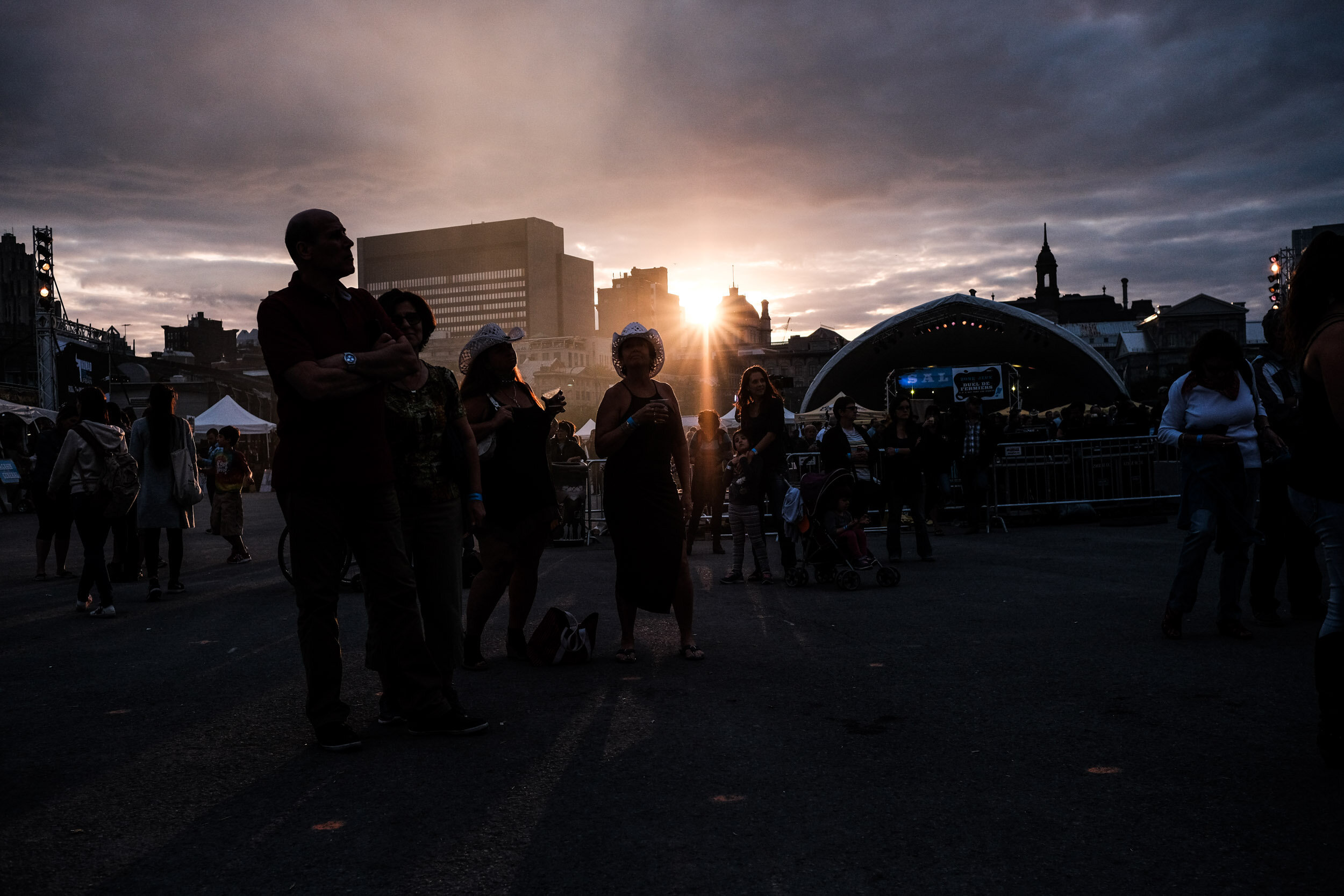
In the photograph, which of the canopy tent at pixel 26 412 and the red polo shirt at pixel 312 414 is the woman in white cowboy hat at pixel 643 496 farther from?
the canopy tent at pixel 26 412

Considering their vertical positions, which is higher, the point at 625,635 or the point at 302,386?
the point at 302,386

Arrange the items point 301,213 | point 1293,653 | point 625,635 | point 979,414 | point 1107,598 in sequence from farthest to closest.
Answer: point 979,414 < point 1107,598 < point 625,635 < point 1293,653 < point 301,213

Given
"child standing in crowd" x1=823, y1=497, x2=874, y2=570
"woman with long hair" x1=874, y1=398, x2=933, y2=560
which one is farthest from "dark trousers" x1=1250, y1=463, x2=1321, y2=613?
"woman with long hair" x1=874, y1=398, x2=933, y2=560

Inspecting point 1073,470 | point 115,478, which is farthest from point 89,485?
point 1073,470

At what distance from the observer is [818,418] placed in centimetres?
3534

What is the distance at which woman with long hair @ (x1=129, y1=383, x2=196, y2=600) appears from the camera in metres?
9.26

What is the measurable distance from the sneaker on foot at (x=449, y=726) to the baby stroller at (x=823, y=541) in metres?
5.31

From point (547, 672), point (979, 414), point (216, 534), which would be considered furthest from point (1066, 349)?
point (547, 672)

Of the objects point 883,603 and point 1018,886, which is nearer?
point 1018,886

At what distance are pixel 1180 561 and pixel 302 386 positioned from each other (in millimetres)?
5086

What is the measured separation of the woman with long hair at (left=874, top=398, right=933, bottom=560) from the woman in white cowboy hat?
5611 mm

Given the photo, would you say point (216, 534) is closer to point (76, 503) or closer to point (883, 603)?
point (76, 503)

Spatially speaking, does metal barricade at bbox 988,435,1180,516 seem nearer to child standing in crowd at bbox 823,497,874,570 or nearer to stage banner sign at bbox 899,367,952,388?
child standing in crowd at bbox 823,497,874,570

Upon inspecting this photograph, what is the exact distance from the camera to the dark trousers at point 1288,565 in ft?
21.9
